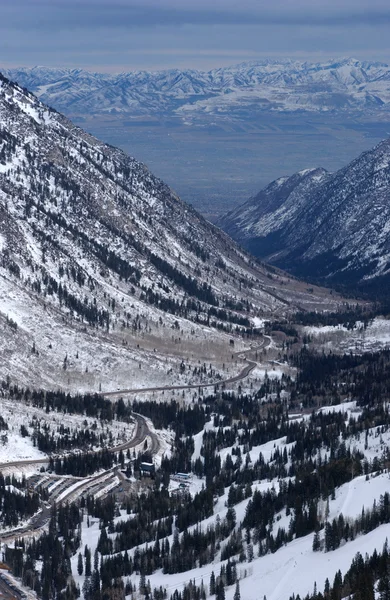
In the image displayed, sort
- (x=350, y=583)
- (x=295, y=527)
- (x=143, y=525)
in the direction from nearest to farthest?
(x=350, y=583) < (x=295, y=527) < (x=143, y=525)

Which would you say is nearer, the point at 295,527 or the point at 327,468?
the point at 295,527

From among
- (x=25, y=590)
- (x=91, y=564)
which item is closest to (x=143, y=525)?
(x=91, y=564)

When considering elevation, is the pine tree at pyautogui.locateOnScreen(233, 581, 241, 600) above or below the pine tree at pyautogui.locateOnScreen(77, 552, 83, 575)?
above

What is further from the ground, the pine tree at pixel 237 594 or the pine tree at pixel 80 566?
the pine tree at pixel 237 594

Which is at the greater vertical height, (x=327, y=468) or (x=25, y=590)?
(x=327, y=468)

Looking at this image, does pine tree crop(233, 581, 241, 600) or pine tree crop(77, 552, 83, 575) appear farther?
pine tree crop(77, 552, 83, 575)

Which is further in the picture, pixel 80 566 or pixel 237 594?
pixel 80 566

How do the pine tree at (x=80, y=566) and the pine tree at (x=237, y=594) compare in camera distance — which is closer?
the pine tree at (x=237, y=594)

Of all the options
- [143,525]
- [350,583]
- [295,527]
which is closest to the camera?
[350,583]

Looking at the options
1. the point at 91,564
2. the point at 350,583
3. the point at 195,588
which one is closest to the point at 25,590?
the point at 91,564

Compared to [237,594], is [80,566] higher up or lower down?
lower down

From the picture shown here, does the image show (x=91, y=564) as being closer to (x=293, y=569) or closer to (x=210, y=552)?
(x=210, y=552)
